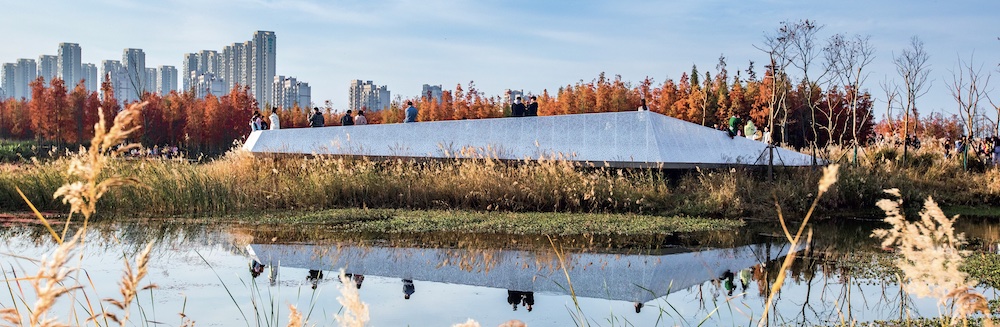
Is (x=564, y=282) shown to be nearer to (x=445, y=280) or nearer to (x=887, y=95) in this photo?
(x=445, y=280)

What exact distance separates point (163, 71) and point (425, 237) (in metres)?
188

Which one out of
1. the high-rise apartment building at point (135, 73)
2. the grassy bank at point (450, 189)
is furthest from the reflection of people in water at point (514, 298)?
the grassy bank at point (450, 189)

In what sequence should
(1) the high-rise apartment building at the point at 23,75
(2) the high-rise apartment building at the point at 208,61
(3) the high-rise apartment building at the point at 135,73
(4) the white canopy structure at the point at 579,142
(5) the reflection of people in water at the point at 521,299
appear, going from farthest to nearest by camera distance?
(1) the high-rise apartment building at the point at 23,75, (2) the high-rise apartment building at the point at 208,61, (4) the white canopy structure at the point at 579,142, (3) the high-rise apartment building at the point at 135,73, (5) the reflection of people in water at the point at 521,299

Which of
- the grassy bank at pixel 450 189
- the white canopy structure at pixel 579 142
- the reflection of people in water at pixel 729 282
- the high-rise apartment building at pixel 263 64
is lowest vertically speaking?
the reflection of people in water at pixel 729 282

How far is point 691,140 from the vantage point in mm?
14133

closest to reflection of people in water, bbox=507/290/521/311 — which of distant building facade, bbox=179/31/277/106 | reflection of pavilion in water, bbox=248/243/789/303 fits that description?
reflection of pavilion in water, bbox=248/243/789/303

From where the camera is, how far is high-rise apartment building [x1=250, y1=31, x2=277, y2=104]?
446 feet

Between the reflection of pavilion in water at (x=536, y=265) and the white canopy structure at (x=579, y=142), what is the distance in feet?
16.7

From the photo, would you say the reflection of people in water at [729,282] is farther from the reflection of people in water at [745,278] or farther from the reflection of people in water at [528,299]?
the reflection of people in water at [528,299]

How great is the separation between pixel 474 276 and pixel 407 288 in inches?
27.2

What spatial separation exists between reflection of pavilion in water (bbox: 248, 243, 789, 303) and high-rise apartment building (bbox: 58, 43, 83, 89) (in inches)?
6827

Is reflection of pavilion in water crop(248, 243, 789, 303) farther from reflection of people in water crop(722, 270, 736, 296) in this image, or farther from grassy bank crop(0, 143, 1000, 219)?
grassy bank crop(0, 143, 1000, 219)

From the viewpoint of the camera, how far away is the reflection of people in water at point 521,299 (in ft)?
18.8

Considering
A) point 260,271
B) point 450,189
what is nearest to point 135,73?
point 450,189
